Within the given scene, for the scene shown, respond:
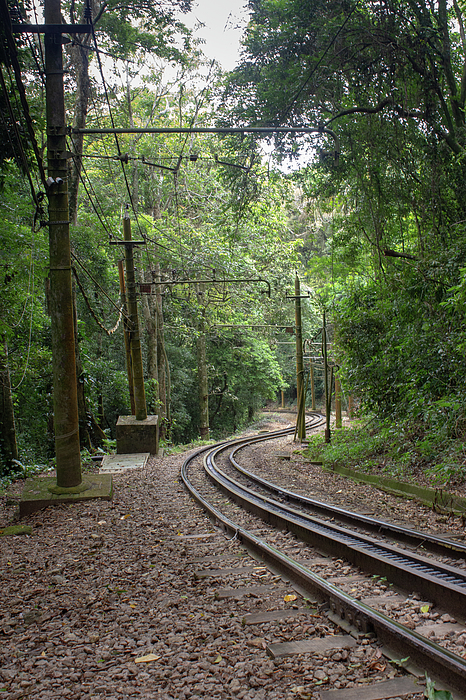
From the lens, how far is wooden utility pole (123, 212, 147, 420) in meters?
14.1

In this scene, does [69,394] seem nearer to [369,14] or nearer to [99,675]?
[99,675]

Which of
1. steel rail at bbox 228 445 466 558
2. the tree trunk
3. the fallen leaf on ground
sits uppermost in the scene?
the tree trunk

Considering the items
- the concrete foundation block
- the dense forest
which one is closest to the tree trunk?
the dense forest

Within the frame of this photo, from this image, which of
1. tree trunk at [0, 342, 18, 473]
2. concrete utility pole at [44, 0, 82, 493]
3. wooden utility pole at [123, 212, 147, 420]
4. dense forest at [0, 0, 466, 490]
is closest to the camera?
concrete utility pole at [44, 0, 82, 493]

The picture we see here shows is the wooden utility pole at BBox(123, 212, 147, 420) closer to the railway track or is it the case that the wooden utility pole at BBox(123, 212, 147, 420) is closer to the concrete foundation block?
the concrete foundation block

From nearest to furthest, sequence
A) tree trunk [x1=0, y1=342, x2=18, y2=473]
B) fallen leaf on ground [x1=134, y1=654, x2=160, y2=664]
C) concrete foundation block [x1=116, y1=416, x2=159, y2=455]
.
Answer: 1. fallen leaf on ground [x1=134, y1=654, x2=160, y2=664]
2. tree trunk [x1=0, y1=342, x2=18, y2=473]
3. concrete foundation block [x1=116, y1=416, x2=159, y2=455]

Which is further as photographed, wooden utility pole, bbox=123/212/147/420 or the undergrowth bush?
wooden utility pole, bbox=123/212/147/420

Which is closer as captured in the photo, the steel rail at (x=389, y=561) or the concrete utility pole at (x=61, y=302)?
the steel rail at (x=389, y=561)

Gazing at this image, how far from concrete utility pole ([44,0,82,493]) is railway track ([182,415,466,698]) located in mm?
2368

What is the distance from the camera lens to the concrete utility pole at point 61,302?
7.54 metres

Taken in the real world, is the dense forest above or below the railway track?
above

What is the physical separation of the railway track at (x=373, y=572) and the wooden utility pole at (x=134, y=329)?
7.48 meters

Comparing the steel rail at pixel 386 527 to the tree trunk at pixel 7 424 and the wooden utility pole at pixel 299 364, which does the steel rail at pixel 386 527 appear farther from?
the wooden utility pole at pixel 299 364

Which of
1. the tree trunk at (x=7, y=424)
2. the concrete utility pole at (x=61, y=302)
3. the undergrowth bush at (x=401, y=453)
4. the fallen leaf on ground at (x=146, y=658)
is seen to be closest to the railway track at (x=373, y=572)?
the fallen leaf on ground at (x=146, y=658)
